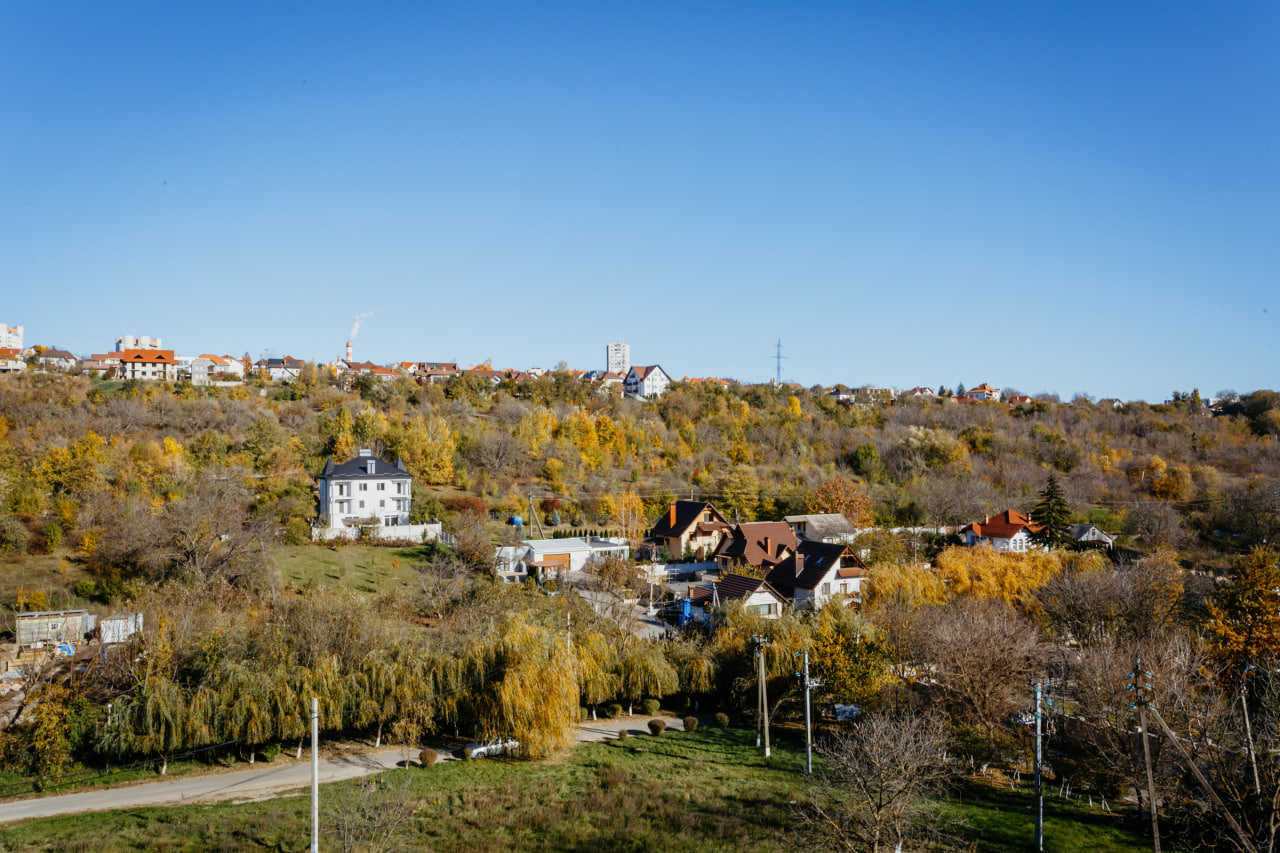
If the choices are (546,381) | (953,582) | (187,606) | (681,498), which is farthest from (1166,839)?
(546,381)

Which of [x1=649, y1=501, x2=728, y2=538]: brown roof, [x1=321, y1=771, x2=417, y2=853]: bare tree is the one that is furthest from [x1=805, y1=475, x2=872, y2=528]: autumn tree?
[x1=321, y1=771, x2=417, y2=853]: bare tree

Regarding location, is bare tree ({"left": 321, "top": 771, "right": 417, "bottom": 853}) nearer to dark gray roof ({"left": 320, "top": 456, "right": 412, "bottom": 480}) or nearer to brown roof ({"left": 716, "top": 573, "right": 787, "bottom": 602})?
brown roof ({"left": 716, "top": 573, "right": 787, "bottom": 602})

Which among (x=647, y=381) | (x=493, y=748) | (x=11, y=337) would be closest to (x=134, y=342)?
(x=11, y=337)

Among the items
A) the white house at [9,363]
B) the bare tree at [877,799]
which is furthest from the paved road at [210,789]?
the white house at [9,363]

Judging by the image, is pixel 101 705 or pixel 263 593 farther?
pixel 263 593

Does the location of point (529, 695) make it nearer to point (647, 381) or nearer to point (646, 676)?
point (646, 676)

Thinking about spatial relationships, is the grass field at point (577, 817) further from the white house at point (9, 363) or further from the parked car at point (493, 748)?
the white house at point (9, 363)

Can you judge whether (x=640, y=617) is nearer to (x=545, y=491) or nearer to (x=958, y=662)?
(x=958, y=662)
